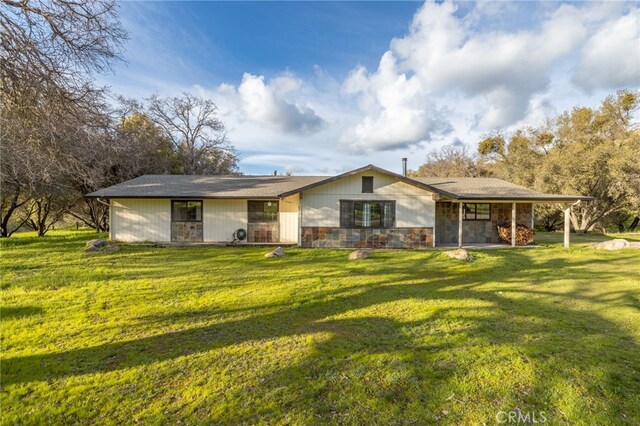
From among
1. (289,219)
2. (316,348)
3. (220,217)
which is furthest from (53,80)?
(289,219)

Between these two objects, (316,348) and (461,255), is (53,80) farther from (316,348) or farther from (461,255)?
(461,255)

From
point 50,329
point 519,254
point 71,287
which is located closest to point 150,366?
point 50,329

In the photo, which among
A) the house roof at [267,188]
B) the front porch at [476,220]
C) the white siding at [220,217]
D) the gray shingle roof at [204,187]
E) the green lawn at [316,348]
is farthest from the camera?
the front porch at [476,220]

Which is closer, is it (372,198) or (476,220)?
(372,198)

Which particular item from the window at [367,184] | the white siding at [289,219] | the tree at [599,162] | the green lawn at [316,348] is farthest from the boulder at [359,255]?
the tree at [599,162]

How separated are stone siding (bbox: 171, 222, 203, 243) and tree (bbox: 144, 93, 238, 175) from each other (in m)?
14.6

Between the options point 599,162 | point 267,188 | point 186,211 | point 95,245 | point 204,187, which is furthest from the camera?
point 599,162

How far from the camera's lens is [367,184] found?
12.8m

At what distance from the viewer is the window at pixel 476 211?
14.3 metres

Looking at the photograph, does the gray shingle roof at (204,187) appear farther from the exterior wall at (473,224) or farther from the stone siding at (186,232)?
the exterior wall at (473,224)

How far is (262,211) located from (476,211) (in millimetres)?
9823

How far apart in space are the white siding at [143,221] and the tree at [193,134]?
1370cm

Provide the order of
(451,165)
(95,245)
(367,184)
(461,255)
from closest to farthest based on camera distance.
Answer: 1. (461,255)
2. (95,245)
3. (367,184)
4. (451,165)

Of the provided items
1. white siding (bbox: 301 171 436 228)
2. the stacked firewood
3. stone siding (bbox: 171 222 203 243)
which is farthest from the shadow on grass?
the stacked firewood
